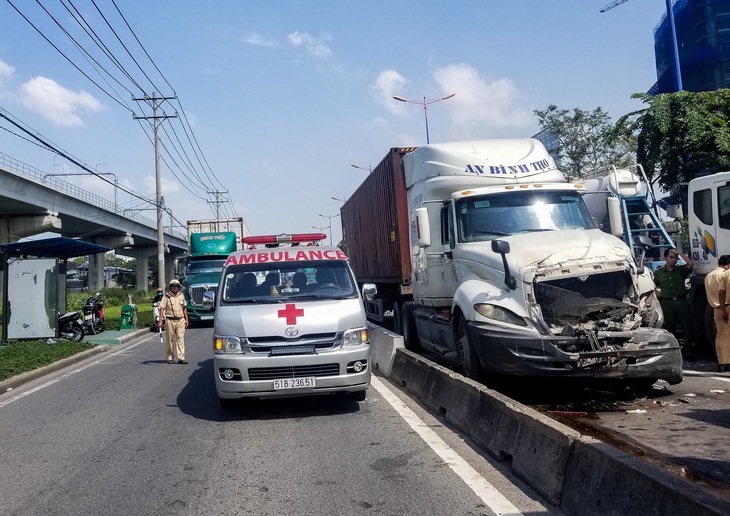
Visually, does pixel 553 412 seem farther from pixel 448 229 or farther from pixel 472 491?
pixel 448 229

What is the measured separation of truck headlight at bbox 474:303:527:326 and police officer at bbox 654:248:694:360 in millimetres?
4466

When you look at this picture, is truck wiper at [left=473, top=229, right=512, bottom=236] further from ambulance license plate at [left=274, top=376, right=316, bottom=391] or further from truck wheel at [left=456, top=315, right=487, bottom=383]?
ambulance license plate at [left=274, top=376, right=316, bottom=391]

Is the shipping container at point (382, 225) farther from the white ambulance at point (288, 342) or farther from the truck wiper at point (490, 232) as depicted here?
the white ambulance at point (288, 342)

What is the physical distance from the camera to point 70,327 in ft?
62.5

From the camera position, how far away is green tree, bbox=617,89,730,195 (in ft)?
58.1

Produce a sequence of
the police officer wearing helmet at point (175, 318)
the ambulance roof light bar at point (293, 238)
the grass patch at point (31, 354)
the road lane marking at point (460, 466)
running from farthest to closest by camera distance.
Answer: the police officer wearing helmet at point (175, 318) < the grass patch at point (31, 354) < the ambulance roof light bar at point (293, 238) < the road lane marking at point (460, 466)

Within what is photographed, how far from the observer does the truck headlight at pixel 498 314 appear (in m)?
7.22

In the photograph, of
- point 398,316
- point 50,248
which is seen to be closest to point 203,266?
point 50,248

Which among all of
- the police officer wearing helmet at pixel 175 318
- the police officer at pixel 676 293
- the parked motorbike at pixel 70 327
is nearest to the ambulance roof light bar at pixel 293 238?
the police officer wearing helmet at pixel 175 318

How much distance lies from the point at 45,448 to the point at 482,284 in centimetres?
495

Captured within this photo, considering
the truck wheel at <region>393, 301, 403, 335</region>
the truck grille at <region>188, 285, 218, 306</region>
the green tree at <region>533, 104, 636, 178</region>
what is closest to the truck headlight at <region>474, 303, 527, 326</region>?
the truck wheel at <region>393, 301, 403, 335</region>

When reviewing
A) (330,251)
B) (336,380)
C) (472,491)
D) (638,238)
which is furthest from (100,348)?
(472,491)

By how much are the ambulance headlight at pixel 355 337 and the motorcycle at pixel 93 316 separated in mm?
16236

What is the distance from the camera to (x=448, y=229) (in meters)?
9.59
